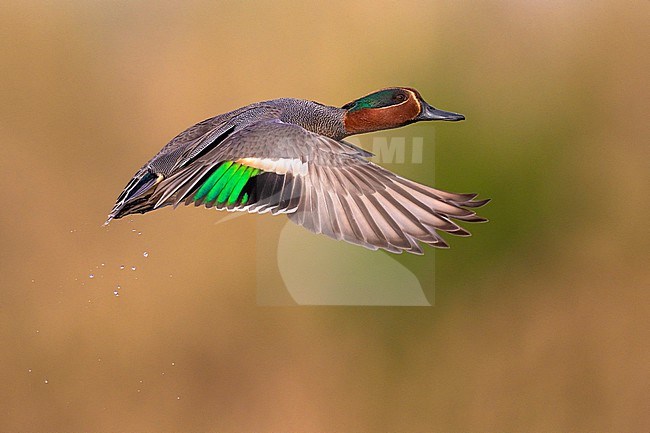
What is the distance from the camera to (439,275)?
1.78 metres

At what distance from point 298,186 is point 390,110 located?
0.20 m

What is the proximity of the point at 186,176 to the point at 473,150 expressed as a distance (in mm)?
930

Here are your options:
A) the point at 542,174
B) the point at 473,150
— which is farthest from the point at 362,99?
the point at 542,174

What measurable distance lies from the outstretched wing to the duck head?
0.11 m

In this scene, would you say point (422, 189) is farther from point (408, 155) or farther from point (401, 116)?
point (408, 155)

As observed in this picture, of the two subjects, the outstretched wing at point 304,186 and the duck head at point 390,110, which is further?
the duck head at point 390,110

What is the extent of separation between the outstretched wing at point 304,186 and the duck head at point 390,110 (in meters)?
0.11

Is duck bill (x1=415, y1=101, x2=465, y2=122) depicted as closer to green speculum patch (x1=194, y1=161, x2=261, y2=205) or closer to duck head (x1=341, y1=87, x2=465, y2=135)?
duck head (x1=341, y1=87, x2=465, y2=135)

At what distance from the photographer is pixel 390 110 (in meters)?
1.08

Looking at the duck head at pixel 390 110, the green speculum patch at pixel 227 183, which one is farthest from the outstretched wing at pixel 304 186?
the duck head at pixel 390 110

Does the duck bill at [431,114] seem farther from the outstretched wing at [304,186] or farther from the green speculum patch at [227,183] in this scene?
the green speculum patch at [227,183]

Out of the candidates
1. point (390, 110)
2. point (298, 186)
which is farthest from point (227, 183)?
point (390, 110)

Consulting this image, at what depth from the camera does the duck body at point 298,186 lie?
2.97 feet

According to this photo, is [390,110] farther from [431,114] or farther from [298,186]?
[298,186]
